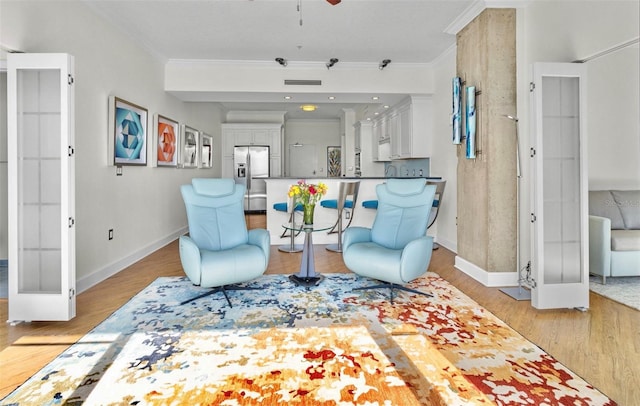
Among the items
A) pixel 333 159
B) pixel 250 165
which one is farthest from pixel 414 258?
pixel 333 159

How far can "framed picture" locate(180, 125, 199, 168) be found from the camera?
646 centimetres

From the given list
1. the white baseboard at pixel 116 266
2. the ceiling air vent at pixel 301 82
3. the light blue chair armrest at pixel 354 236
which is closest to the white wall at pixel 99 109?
the white baseboard at pixel 116 266

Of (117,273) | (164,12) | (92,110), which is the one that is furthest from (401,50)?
(117,273)

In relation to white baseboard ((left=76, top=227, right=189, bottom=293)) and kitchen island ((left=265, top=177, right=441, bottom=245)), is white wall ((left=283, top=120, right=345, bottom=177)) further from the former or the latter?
white baseboard ((left=76, top=227, right=189, bottom=293))

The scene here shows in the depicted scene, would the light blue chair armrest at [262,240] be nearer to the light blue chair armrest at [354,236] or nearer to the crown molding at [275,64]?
the light blue chair armrest at [354,236]

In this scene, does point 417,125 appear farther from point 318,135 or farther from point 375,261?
point 318,135

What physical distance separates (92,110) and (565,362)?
4.40 meters

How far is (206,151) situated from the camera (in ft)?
26.6

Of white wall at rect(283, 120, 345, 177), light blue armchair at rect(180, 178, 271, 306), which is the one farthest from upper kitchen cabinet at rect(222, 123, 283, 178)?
light blue armchair at rect(180, 178, 271, 306)

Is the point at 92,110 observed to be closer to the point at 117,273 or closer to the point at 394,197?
the point at 117,273

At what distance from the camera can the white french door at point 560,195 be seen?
303 cm

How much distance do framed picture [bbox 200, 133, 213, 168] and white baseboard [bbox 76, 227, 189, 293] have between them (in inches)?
92.9

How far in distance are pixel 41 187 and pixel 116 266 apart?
1681 mm

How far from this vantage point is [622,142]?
397 centimetres
